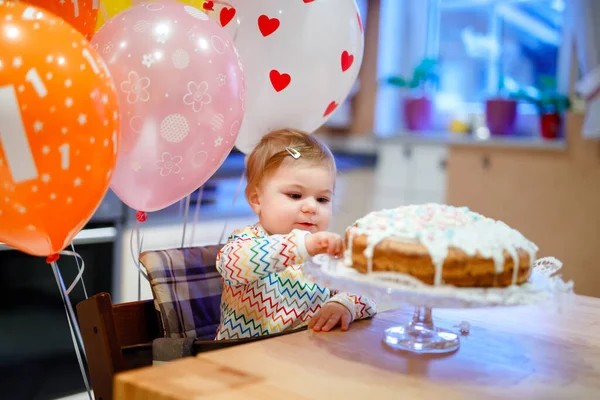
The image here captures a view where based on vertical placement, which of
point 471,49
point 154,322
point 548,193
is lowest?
point 154,322

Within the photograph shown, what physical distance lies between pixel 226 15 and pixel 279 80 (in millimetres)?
204

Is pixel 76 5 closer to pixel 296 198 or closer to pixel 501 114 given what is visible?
pixel 296 198

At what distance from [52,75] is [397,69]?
11.5ft

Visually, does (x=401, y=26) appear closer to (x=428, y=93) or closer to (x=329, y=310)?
(x=428, y=93)

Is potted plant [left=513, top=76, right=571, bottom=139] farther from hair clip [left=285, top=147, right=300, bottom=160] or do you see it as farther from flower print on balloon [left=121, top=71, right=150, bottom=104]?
flower print on balloon [left=121, top=71, right=150, bottom=104]

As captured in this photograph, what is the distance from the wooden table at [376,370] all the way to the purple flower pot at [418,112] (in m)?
2.90

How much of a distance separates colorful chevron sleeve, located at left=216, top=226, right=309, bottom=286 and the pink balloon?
7.8 inches

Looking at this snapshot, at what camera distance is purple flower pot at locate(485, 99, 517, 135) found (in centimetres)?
365

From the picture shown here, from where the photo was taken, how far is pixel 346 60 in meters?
1.73

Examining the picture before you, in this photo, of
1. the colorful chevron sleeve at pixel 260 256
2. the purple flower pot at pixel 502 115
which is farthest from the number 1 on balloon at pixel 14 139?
the purple flower pot at pixel 502 115

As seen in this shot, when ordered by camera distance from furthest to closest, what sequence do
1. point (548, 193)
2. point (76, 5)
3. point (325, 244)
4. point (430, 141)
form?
point (430, 141), point (548, 193), point (76, 5), point (325, 244)

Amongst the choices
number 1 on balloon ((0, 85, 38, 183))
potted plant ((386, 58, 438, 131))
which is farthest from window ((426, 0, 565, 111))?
number 1 on balloon ((0, 85, 38, 183))

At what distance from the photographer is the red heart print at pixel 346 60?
67.7 inches

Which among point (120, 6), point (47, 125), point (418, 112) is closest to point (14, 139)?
point (47, 125)
